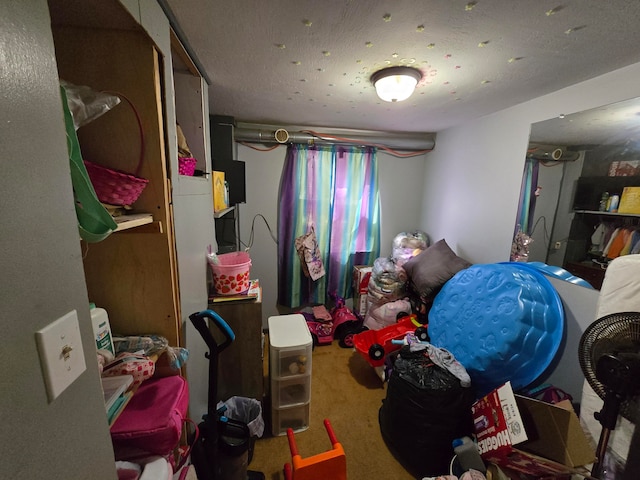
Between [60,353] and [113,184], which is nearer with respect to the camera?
[60,353]

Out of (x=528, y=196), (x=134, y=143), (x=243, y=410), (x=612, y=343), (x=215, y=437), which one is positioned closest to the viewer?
(x=134, y=143)

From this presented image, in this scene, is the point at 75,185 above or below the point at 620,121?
below

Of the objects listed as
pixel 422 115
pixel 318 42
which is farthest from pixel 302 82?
pixel 422 115

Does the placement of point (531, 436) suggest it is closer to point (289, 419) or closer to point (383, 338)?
point (383, 338)

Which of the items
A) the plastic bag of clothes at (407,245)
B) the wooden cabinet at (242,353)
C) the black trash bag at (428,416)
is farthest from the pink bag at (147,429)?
the plastic bag of clothes at (407,245)

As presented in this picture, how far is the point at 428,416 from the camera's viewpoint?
1.34 metres

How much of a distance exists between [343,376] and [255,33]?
2383 mm

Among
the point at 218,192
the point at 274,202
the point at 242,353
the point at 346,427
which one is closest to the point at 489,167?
the point at 274,202

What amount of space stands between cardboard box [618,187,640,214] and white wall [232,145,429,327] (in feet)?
5.80

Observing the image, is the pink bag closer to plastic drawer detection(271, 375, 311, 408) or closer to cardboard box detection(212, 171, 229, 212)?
plastic drawer detection(271, 375, 311, 408)

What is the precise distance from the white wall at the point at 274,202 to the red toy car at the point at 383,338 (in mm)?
980

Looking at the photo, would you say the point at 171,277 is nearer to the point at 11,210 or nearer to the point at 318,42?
the point at 11,210

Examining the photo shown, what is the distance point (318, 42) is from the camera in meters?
1.09

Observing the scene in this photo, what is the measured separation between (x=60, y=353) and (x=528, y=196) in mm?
2242
